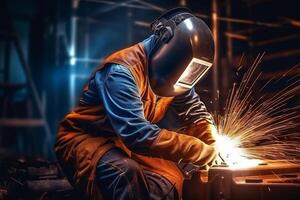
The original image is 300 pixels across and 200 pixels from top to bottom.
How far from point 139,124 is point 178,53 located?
1.95 ft

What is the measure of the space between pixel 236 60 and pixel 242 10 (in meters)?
0.83

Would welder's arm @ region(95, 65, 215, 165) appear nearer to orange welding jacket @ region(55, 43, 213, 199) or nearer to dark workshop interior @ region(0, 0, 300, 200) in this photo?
orange welding jacket @ region(55, 43, 213, 199)

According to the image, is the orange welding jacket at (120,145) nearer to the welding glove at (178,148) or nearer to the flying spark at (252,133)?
the welding glove at (178,148)

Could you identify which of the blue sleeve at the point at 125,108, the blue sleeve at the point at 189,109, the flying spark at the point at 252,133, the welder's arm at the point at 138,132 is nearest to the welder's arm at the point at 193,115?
the blue sleeve at the point at 189,109

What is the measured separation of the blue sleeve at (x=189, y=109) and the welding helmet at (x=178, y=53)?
40 centimetres

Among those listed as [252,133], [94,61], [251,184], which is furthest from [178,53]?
[94,61]

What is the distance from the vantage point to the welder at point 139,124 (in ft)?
8.76

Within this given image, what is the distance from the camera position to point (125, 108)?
274 centimetres

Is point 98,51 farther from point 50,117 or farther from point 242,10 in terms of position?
point 242,10

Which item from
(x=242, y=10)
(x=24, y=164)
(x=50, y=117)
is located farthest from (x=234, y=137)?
(x=50, y=117)

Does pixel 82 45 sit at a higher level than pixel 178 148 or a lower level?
higher

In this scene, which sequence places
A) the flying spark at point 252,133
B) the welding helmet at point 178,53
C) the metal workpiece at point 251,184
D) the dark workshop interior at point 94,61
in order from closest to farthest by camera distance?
the metal workpiece at point 251,184 → the welding helmet at point 178,53 → the flying spark at point 252,133 → the dark workshop interior at point 94,61

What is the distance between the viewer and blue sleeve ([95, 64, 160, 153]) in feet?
8.74

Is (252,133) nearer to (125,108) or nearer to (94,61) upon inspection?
(125,108)
